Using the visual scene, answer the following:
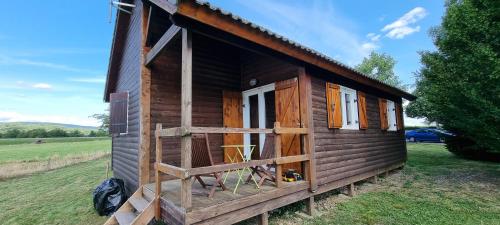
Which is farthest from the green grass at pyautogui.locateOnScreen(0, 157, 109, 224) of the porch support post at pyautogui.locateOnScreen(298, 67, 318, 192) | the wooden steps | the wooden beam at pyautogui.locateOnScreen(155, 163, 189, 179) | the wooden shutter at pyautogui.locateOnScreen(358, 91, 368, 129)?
the wooden shutter at pyautogui.locateOnScreen(358, 91, 368, 129)

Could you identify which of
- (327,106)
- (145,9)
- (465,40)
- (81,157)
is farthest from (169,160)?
(81,157)

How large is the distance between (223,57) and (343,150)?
3.72 m

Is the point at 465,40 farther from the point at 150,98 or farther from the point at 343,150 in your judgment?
the point at 150,98

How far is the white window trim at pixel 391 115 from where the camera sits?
8234 mm

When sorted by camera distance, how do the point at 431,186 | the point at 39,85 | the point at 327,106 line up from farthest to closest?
the point at 39,85 < the point at 431,186 < the point at 327,106

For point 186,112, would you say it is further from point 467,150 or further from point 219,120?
point 467,150

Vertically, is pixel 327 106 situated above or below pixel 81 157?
above

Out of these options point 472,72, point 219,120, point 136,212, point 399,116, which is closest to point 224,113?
point 219,120

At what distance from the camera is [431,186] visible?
20.5 feet

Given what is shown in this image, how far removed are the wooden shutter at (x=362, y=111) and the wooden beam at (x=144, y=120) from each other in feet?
16.9

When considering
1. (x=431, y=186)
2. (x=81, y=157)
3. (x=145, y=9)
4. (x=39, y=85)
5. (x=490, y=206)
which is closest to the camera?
(x=490, y=206)

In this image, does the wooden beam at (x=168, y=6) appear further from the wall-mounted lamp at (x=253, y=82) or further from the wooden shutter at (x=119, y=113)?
the wooden shutter at (x=119, y=113)

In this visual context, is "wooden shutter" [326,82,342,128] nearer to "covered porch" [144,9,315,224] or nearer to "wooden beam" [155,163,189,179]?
"covered porch" [144,9,315,224]

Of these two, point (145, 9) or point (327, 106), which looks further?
point (327, 106)
